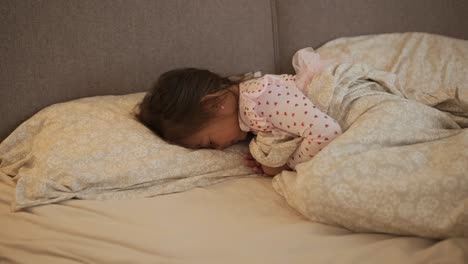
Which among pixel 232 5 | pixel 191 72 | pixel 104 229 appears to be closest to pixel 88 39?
pixel 191 72

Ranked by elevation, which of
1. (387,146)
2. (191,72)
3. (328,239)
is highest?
(191,72)

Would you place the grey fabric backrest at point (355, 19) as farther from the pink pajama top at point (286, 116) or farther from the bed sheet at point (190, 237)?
the bed sheet at point (190, 237)

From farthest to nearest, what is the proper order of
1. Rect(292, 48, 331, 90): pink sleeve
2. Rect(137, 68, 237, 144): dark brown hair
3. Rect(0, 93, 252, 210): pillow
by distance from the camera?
1. Rect(292, 48, 331, 90): pink sleeve
2. Rect(137, 68, 237, 144): dark brown hair
3. Rect(0, 93, 252, 210): pillow

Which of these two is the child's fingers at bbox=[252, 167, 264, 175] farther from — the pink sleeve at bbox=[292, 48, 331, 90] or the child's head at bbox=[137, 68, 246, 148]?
the pink sleeve at bbox=[292, 48, 331, 90]

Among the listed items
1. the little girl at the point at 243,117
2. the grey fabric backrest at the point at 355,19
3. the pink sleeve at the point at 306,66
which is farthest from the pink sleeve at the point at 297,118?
the grey fabric backrest at the point at 355,19

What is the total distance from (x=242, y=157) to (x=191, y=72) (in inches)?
11.9

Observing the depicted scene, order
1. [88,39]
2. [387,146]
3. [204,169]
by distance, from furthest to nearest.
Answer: [88,39] → [204,169] → [387,146]

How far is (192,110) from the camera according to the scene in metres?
1.11

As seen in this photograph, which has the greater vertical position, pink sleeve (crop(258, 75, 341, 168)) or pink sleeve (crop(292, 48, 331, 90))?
pink sleeve (crop(292, 48, 331, 90))

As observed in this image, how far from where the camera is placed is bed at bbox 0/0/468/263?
0.82 meters

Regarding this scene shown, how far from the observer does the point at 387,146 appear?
3.05 ft

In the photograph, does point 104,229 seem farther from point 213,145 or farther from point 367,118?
point 367,118

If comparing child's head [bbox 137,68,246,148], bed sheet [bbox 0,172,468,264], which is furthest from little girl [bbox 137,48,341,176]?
bed sheet [bbox 0,172,468,264]

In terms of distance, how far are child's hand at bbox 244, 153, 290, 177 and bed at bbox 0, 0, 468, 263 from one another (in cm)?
2
